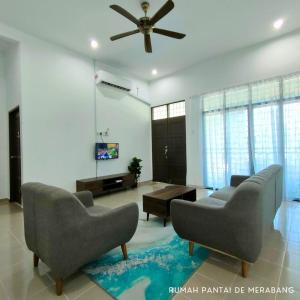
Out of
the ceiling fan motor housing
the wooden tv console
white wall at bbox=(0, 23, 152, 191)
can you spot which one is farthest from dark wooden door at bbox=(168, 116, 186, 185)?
the ceiling fan motor housing

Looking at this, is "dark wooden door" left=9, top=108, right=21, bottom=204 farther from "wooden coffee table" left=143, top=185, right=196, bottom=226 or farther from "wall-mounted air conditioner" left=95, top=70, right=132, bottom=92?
"wooden coffee table" left=143, top=185, right=196, bottom=226

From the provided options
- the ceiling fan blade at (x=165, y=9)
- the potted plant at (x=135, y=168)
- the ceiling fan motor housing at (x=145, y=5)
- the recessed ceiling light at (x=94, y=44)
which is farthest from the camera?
the potted plant at (x=135, y=168)

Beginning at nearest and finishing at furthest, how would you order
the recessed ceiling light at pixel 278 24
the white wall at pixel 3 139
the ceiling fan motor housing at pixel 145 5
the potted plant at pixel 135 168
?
the ceiling fan motor housing at pixel 145 5
the recessed ceiling light at pixel 278 24
the white wall at pixel 3 139
the potted plant at pixel 135 168

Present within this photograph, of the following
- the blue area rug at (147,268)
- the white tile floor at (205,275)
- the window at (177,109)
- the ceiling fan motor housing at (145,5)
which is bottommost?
the white tile floor at (205,275)

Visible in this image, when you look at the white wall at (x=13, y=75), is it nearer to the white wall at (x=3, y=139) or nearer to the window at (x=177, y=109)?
the white wall at (x=3, y=139)

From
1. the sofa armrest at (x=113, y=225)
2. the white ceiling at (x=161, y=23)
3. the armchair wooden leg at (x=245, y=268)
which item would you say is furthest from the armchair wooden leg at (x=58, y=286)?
the white ceiling at (x=161, y=23)

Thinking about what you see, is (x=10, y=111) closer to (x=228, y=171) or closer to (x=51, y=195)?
(x=51, y=195)

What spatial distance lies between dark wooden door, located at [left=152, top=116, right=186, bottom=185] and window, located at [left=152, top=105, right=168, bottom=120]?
0.15 meters

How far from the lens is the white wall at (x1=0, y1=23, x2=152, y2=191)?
12.9ft

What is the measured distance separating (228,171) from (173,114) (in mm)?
2542

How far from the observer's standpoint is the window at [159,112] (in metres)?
6.55

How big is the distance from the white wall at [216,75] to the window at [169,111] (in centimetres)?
19

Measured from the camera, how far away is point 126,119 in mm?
6074

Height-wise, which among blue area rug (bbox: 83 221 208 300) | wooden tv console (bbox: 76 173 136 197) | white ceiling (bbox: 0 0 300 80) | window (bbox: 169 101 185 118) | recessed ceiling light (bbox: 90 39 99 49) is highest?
recessed ceiling light (bbox: 90 39 99 49)
